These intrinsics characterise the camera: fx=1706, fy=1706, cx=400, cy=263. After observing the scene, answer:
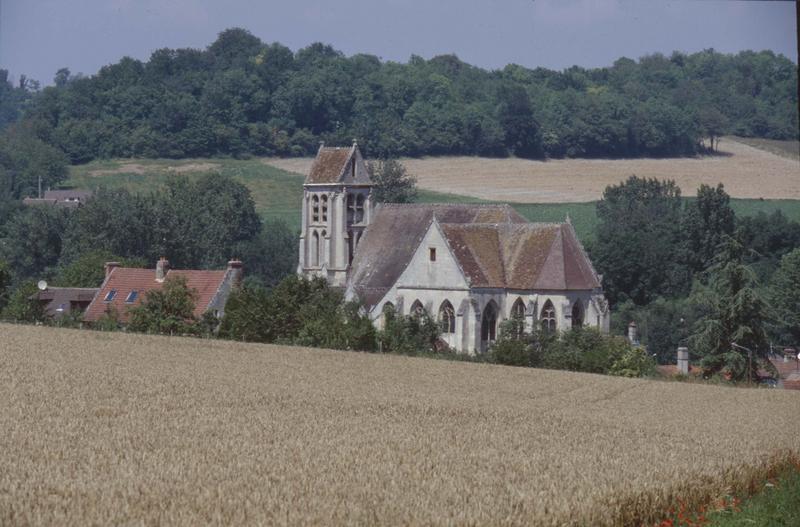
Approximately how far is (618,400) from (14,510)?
97.2ft

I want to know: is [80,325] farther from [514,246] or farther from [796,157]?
[796,157]

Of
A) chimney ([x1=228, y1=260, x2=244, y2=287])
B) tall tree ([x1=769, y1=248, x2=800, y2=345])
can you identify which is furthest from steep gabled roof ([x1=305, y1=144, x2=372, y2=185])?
tall tree ([x1=769, y1=248, x2=800, y2=345])

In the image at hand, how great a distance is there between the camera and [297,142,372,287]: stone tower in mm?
91562

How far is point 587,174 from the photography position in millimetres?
163750

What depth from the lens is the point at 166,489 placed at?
83.7 ft

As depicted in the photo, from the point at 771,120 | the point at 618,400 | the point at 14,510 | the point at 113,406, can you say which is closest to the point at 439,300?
the point at 618,400

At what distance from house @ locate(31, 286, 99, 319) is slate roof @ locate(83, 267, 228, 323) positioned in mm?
1481

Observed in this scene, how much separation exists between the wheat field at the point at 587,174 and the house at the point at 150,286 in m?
63.1

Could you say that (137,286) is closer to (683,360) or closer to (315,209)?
(315,209)

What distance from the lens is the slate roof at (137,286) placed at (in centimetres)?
8329

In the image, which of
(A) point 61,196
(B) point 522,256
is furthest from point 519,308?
(A) point 61,196

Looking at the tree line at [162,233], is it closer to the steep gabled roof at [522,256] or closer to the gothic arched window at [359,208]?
the gothic arched window at [359,208]

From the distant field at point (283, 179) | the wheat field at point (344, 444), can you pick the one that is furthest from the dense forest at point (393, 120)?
the wheat field at point (344, 444)

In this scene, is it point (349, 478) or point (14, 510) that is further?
point (349, 478)
